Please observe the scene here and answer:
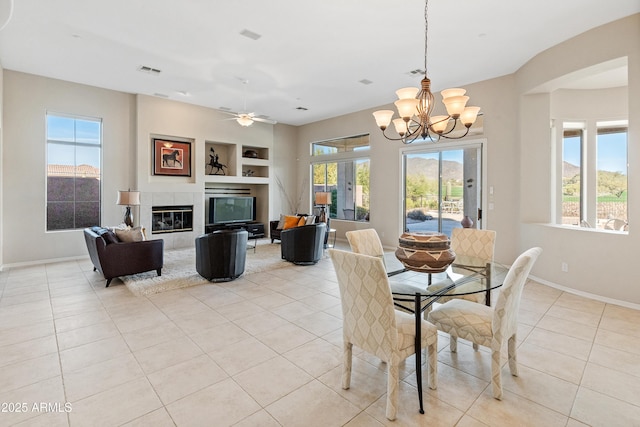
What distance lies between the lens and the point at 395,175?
7523 mm

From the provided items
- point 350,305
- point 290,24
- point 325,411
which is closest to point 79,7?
point 290,24

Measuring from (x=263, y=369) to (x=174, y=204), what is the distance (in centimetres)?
613

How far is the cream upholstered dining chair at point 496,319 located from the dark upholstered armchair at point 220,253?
3.19 metres

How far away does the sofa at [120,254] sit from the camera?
4.55m

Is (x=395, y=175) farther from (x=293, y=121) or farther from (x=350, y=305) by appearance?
(x=350, y=305)

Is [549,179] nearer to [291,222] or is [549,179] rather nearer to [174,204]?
[291,222]

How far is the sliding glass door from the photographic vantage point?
251 inches

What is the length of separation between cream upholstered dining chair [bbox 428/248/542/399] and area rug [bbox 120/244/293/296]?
3676 mm

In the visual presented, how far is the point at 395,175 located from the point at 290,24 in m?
4.33

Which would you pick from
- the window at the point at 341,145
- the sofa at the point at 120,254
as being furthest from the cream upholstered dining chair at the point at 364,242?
the window at the point at 341,145

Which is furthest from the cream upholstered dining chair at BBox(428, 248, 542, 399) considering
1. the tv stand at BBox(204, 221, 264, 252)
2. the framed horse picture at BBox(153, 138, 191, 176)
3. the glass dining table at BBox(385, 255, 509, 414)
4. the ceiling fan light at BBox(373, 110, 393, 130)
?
the framed horse picture at BBox(153, 138, 191, 176)

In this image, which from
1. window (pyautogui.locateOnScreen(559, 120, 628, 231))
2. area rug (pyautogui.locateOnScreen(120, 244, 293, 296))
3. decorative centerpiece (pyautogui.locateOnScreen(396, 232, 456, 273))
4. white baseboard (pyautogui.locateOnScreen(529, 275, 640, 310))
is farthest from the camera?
A: window (pyautogui.locateOnScreen(559, 120, 628, 231))

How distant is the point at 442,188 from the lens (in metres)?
6.88

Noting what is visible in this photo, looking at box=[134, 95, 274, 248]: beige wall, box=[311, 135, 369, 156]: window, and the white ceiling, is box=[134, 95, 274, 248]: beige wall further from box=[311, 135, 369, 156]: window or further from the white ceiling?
box=[311, 135, 369, 156]: window
